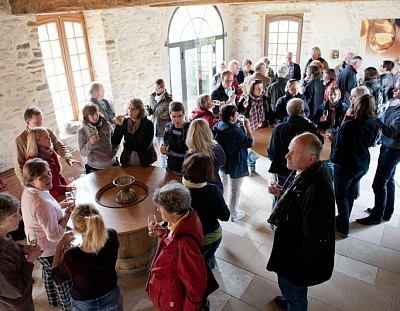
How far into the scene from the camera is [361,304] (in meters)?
3.15

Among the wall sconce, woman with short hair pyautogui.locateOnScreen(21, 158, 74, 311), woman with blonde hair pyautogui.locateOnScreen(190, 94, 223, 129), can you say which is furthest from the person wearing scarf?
the wall sconce

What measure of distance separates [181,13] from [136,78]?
2.25m

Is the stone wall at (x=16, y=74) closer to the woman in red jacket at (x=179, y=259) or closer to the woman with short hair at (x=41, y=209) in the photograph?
the woman with short hair at (x=41, y=209)

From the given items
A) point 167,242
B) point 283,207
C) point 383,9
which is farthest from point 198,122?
point 383,9

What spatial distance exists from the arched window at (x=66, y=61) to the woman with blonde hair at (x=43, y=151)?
9.06 ft

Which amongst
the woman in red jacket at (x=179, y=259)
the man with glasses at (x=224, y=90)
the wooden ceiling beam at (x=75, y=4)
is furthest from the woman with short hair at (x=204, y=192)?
the man with glasses at (x=224, y=90)

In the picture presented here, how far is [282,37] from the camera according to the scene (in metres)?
9.89

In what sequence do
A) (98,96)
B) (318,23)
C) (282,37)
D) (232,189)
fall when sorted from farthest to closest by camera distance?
(282,37)
(318,23)
(98,96)
(232,189)

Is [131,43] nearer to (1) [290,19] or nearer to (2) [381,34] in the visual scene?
(1) [290,19]

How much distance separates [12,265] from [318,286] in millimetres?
2813

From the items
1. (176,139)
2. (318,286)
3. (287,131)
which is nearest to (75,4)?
(176,139)

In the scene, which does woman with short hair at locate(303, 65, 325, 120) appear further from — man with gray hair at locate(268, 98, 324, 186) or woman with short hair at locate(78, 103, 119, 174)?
woman with short hair at locate(78, 103, 119, 174)

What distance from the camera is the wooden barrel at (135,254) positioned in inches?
134

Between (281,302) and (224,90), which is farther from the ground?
(224,90)
